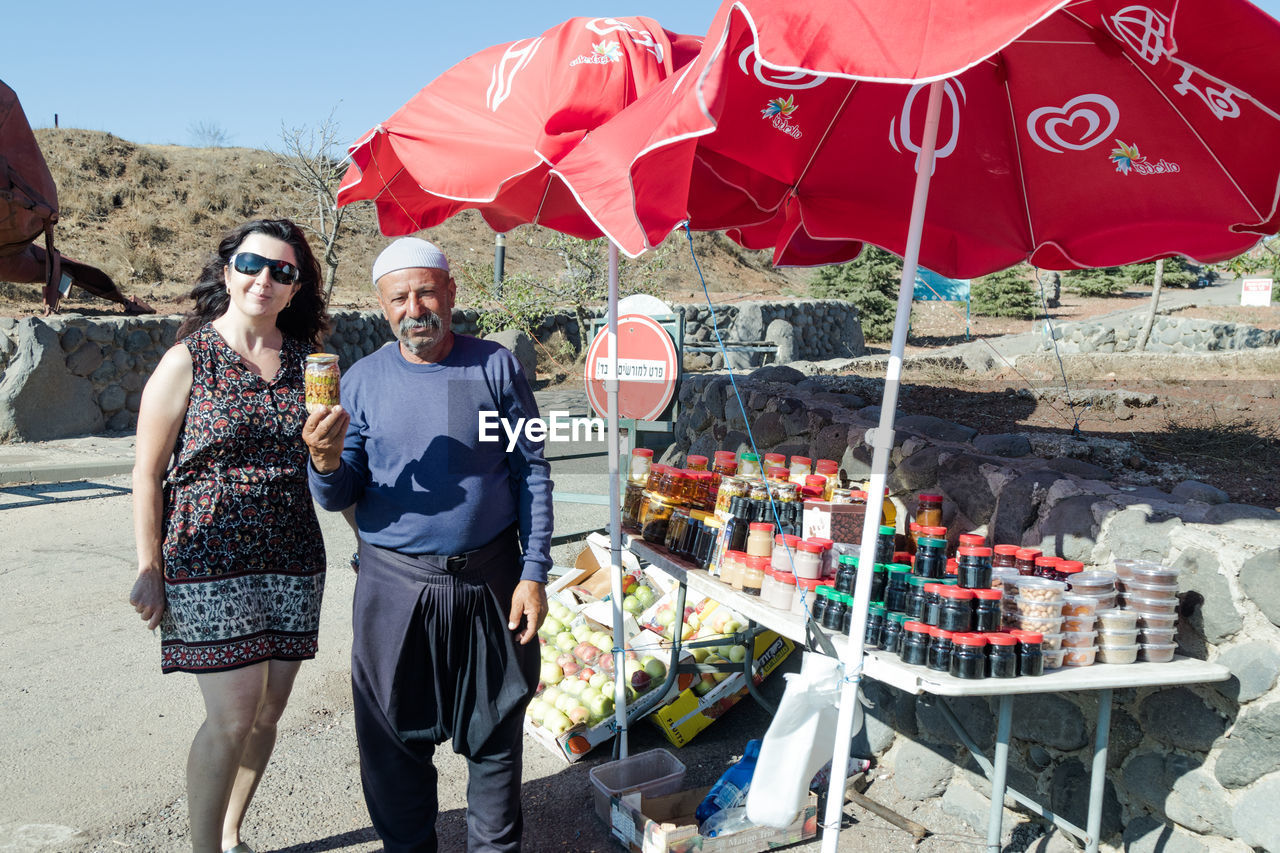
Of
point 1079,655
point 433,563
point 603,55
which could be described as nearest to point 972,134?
point 603,55

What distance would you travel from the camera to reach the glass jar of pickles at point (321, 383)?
7.95ft

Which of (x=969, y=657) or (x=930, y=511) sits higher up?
(x=930, y=511)

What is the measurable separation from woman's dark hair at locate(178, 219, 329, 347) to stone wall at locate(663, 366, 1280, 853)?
146cm

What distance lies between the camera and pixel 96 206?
85.9 ft

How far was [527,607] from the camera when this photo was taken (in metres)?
2.73

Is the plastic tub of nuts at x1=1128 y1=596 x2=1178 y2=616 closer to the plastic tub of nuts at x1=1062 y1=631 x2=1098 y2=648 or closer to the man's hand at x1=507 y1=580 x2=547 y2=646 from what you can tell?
the plastic tub of nuts at x1=1062 y1=631 x2=1098 y2=648

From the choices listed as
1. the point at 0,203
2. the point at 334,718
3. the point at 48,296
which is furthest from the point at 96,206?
the point at 334,718

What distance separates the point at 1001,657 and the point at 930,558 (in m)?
0.49

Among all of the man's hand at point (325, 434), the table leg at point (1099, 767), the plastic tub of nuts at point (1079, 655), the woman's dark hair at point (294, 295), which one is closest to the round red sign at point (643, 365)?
the woman's dark hair at point (294, 295)

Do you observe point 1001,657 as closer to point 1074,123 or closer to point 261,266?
point 1074,123

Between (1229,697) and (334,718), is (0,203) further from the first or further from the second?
(1229,697)

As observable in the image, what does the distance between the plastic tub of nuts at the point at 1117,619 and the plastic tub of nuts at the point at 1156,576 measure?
118mm

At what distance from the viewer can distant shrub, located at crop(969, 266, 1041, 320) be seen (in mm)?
26031

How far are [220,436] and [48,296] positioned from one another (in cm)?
926
